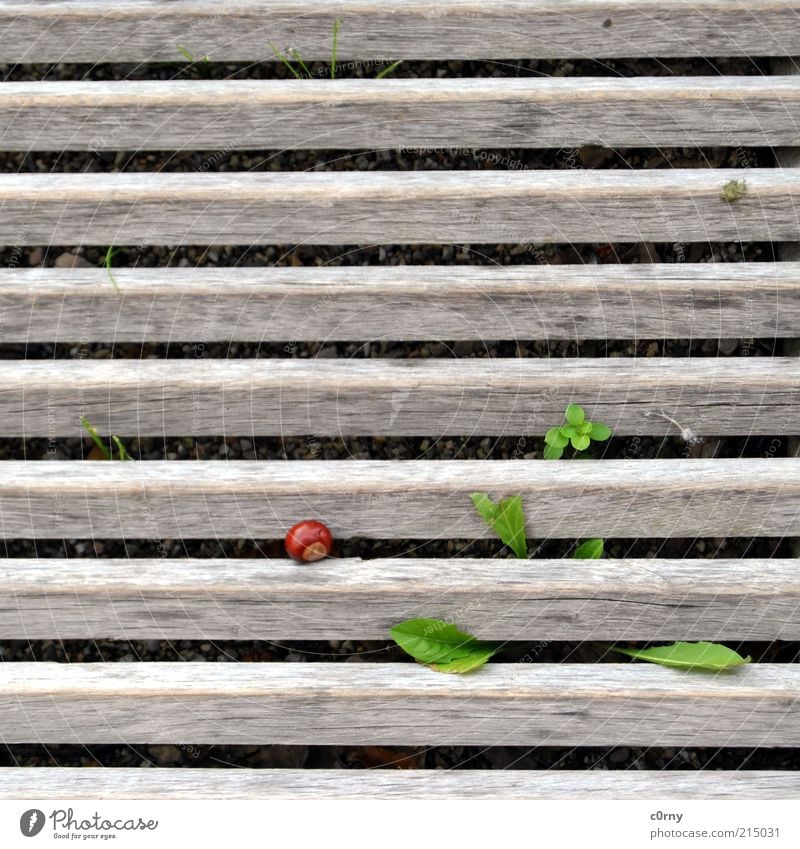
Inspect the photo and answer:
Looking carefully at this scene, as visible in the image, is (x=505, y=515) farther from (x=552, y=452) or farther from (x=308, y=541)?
(x=308, y=541)

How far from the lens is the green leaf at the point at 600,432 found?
2.44 m

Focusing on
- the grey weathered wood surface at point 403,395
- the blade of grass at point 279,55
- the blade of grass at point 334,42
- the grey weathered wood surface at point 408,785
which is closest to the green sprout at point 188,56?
the blade of grass at point 279,55

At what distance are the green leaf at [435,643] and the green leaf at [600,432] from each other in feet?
2.09

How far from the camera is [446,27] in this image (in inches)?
103

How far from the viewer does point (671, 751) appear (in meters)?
2.48

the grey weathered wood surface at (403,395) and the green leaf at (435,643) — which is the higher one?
the grey weathered wood surface at (403,395)

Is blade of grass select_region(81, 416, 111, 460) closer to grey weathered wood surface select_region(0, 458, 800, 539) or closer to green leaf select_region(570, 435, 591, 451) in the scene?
grey weathered wood surface select_region(0, 458, 800, 539)

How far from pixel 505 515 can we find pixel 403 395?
43 centimetres

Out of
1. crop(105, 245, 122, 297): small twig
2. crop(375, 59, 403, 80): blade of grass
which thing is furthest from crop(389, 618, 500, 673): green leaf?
crop(375, 59, 403, 80): blade of grass

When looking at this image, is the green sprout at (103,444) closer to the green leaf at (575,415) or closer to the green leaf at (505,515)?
the green leaf at (505,515)

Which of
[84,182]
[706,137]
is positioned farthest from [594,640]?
[84,182]

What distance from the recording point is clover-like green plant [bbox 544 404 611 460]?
2439 mm

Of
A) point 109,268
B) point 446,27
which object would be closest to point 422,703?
point 109,268

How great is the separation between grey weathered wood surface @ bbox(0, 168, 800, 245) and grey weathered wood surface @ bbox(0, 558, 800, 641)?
0.92 meters
